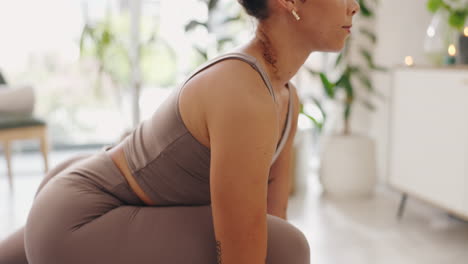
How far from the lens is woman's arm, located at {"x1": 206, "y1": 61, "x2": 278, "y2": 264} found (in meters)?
0.83

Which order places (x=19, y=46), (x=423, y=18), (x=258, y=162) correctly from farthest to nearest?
(x=19, y=46) → (x=423, y=18) → (x=258, y=162)

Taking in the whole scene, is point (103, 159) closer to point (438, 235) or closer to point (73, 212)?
point (73, 212)

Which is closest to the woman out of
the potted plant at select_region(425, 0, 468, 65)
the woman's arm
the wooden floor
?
the woman's arm

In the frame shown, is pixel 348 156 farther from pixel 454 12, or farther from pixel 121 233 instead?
pixel 121 233

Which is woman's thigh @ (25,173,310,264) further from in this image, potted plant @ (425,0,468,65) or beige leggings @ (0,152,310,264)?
potted plant @ (425,0,468,65)

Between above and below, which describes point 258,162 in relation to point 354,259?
above

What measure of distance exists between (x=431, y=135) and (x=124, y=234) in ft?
5.68

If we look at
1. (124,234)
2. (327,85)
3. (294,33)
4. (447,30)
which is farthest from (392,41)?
(124,234)

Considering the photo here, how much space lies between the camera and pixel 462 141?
2.12 m

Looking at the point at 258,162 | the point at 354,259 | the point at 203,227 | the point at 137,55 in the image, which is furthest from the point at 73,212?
the point at 137,55

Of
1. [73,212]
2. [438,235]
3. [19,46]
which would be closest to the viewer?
[73,212]

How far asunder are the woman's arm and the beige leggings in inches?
2.9

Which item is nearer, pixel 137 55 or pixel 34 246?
pixel 34 246

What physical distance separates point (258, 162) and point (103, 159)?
358mm
